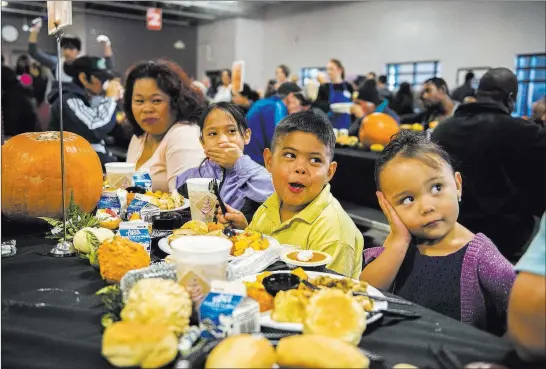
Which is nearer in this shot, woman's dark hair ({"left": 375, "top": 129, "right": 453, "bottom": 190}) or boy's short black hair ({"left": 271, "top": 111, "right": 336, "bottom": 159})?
woman's dark hair ({"left": 375, "top": 129, "right": 453, "bottom": 190})

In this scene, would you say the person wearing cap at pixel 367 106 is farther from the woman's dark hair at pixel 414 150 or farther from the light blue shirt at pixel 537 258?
the light blue shirt at pixel 537 258

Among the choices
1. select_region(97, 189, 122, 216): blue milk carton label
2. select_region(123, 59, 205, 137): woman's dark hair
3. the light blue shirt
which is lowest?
select_region(97, 189, 122, 216): blue milk carton label

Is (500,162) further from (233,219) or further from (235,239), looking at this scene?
(235,239)

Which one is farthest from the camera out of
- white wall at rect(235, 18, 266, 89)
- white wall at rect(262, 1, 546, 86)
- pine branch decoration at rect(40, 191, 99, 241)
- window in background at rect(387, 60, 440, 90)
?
white wall at rect(235, 18, 266, 89)

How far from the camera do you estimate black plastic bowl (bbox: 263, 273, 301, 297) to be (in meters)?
1.29

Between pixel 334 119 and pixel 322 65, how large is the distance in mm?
12167

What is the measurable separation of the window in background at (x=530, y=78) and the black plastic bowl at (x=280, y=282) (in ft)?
43.3

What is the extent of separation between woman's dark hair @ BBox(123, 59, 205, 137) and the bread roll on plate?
2641 millimetres

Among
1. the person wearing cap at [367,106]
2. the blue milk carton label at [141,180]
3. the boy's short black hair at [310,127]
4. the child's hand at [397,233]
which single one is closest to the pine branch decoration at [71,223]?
the blue milk carton label at [141,180]

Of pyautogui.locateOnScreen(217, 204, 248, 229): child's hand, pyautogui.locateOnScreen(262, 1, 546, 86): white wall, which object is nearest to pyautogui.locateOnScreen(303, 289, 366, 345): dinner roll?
pyautogui.locateOnScreen(217, 204, 248, 229): child's hand

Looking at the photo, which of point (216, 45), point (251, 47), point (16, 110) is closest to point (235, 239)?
point (16, 110)

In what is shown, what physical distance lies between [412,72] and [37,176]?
50.3 ft

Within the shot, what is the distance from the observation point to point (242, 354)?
Result: 0.92 metres

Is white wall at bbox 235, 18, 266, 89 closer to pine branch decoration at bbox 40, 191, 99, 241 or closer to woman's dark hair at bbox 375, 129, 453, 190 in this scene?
pine branch decoration at bbox 40, 191, 99, 241
